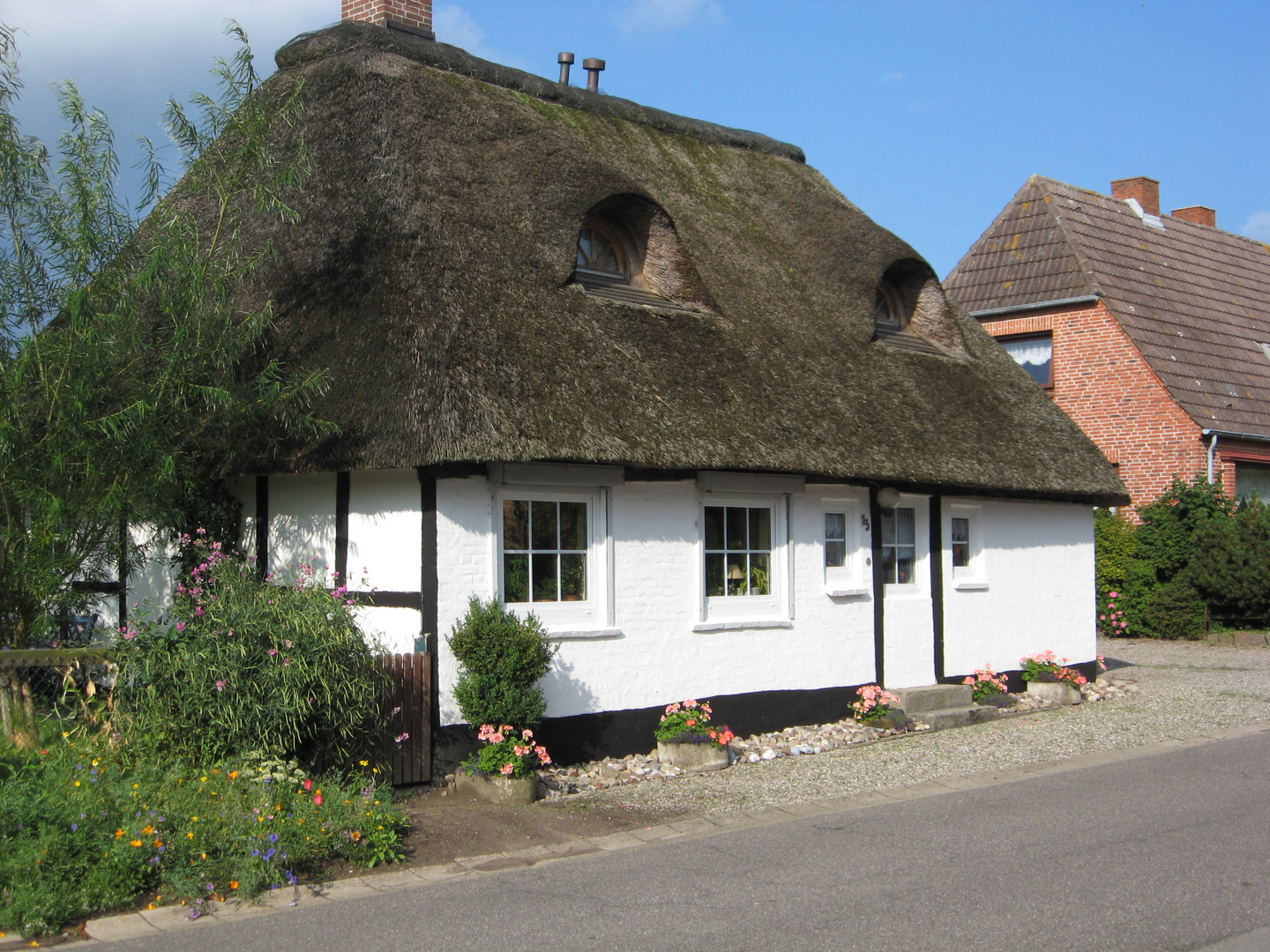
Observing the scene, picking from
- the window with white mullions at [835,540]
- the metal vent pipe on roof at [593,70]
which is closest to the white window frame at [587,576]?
the window with white mullions at [835,540]

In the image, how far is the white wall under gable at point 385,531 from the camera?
823 cm

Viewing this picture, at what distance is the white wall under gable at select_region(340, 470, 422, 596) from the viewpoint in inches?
324

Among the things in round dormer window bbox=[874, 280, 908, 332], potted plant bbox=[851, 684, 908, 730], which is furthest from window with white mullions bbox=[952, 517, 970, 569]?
round dormer window bbox=[874, 280, 908, 332]

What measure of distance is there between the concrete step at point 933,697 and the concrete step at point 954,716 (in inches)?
1.5

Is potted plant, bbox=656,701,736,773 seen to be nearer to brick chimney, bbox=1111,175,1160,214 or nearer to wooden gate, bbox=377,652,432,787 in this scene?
wooden gate, bbox=377,652,432,787

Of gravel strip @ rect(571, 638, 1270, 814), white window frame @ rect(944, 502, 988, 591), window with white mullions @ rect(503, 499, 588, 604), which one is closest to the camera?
gravel strip @ rect(571, 638, 1270, 814)

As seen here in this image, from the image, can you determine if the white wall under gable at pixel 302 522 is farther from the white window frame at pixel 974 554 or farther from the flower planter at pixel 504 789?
the white window frame at pixel 974 554

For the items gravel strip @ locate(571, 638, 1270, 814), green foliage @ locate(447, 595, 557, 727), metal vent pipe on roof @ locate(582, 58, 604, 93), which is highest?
metal vent pipe on roof @ locate(582, 58, 604, 93)

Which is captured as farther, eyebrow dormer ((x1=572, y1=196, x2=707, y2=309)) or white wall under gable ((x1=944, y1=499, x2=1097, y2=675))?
white wall under gable ((x1=944, y1=499, x2=1097, y2=675))

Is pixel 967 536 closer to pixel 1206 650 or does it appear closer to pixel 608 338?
pixel 608 338

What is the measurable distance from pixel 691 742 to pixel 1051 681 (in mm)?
5452

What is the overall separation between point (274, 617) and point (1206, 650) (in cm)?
1526

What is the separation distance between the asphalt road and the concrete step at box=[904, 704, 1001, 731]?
10.6 ft

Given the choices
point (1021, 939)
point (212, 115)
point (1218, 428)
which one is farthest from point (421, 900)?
point (1218, 428)
